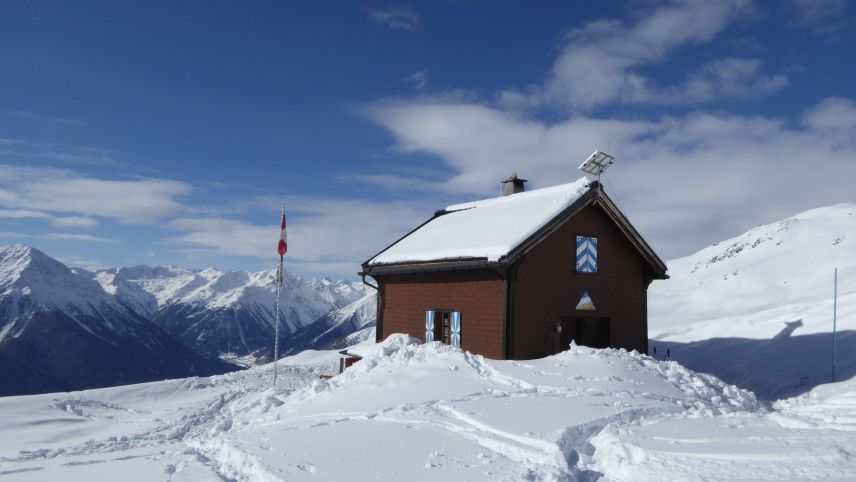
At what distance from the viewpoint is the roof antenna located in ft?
63.5

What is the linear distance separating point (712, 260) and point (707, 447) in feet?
177

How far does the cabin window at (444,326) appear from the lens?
1823 cm

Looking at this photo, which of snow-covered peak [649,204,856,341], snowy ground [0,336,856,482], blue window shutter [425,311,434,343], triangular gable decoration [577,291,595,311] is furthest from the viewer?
snow-covered peak [649,204,856,341]

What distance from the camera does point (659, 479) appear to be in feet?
21.4

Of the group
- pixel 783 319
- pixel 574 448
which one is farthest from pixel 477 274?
pixel 783 319

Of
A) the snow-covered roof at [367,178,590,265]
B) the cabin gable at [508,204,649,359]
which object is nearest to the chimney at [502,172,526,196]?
the snow-covered roof at [367,178,590,265]

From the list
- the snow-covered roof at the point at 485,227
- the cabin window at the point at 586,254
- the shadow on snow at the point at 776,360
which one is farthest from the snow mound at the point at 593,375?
the shadow on snow at the point at 776,360

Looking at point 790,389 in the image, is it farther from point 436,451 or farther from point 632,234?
point 436,451

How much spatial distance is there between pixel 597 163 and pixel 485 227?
411 cm

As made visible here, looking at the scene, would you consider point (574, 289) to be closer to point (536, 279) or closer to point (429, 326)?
point (536, 279)

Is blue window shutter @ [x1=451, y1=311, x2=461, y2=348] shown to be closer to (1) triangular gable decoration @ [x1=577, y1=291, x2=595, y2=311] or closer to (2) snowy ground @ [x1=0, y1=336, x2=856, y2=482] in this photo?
(2) snowy ground @ [x1=0, y1=336, x2=856, y2=482]

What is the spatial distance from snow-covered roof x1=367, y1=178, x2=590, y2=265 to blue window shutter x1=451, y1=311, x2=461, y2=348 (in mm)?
1735

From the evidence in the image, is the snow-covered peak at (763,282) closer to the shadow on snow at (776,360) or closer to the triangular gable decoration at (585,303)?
the shadow on snow at (776,360)

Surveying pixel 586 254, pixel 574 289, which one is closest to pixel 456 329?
pixel 574 289
